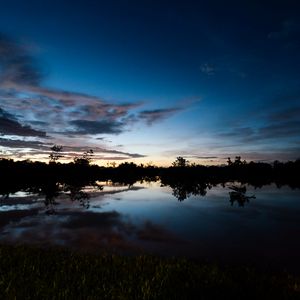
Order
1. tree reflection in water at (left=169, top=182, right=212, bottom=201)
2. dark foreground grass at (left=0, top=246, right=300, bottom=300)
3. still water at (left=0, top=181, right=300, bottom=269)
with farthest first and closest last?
tree reflection in water at (left=169, top=182, right=212, bottom=201) → still water at (left=0, top=181, right=300, bottom=269) → dark foreground grass at (left=0, top=246, right=300, bottom=300)

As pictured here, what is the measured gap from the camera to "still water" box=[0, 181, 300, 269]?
65.8ft

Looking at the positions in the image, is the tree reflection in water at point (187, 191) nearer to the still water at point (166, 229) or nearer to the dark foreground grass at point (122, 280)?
the still water at point (166, 229)

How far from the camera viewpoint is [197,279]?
38.8ft

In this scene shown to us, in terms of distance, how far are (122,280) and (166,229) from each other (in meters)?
15.3

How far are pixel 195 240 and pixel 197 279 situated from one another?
11008mm

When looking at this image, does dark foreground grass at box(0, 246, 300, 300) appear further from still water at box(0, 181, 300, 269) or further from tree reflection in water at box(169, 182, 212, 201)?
tree reflection in water at box(169, 182, 212, 201)

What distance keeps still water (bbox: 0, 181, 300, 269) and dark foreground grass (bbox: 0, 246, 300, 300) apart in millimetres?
5711

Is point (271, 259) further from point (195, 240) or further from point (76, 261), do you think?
point (76, 261)

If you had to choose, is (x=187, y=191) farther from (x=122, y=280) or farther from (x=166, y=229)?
(x=122, y=280)

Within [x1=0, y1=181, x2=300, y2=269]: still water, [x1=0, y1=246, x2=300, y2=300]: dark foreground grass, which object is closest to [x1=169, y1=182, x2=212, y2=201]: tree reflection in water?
[x1=0, y1=181, x2=300, y2=269]: still water

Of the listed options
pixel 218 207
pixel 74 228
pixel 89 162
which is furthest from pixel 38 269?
pixel 89 162

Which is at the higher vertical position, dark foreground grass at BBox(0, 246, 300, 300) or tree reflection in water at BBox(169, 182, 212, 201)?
tree reflection in water at BBox(169, 182, 212, 201)

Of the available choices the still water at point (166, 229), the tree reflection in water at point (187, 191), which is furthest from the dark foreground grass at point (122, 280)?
the tree reflection in water at point (187, 191)

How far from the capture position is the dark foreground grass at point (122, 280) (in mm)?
10062
